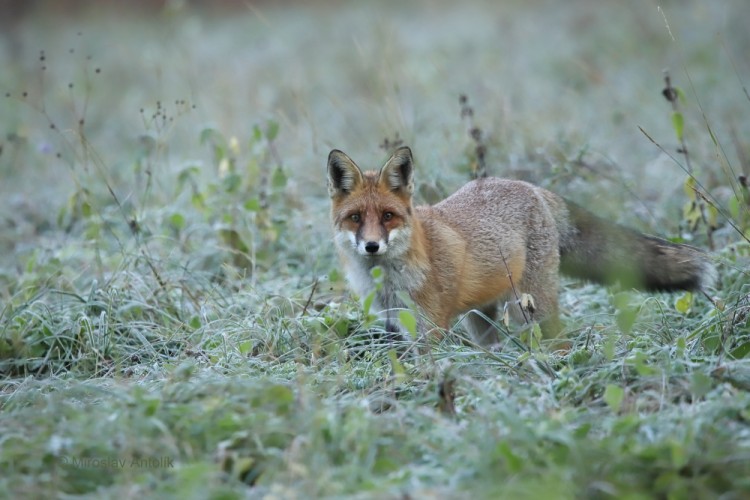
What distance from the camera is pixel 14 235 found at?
9.09 meters

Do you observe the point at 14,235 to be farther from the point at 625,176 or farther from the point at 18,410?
the point at 625,176

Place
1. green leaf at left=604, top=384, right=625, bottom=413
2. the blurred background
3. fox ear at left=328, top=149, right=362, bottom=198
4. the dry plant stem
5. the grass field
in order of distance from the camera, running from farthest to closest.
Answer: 1. the blurred background
2. the dry plant stem
3. fox ear at left=328, top=149, right=362, bottom=198
4. green leaf at left=604, top=384, right=625, bottom=413
5. the grass field

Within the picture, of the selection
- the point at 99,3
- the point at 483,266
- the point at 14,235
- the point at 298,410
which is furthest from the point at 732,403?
the point at 99,3

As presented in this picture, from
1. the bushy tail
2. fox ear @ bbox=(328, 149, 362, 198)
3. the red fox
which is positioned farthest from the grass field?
fox ear @ bbox=(328, 149, 362, 198)

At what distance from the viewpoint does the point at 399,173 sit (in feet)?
19.9

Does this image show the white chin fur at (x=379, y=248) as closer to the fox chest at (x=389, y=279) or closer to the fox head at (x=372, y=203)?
the fox head at (x=372, y=203)

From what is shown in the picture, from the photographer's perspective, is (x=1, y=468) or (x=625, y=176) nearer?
(x=1, y=468)

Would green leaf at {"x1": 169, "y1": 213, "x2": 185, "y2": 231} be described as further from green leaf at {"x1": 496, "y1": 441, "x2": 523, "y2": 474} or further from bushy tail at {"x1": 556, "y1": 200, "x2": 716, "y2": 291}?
green leaf at {"x1": 496, "y1": 441, "x2": 523, "y2": 474}

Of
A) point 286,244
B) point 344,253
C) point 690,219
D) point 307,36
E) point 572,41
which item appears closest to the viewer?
point 344,253

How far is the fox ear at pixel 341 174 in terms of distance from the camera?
236 inches

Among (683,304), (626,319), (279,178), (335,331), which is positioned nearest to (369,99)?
(279,178)

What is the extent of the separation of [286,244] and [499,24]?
11.8 metres

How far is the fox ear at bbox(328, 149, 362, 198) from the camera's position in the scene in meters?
5.99

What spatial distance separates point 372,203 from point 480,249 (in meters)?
0.97
